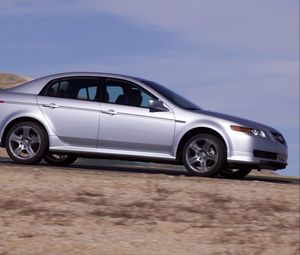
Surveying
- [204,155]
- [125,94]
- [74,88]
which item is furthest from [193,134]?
[74,88]

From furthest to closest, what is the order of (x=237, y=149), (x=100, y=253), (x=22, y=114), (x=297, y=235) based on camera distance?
(x=22, y=114), (x=237, y=149), (x=297, y=235), (x=100, y=253)

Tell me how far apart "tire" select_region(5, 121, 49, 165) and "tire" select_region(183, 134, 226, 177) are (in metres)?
2.42

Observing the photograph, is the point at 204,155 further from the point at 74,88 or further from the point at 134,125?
the point at 74,88

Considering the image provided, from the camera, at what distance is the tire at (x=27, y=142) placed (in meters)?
12.9

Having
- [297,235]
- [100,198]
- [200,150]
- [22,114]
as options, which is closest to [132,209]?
[100,198]

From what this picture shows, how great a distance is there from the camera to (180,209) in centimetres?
953

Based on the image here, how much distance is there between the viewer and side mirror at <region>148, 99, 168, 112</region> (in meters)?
12.3

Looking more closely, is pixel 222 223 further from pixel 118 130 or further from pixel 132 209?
pixel 118 130

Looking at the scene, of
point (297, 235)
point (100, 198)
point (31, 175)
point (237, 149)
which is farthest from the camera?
point (237, 149)

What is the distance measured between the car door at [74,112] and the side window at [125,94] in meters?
0.22

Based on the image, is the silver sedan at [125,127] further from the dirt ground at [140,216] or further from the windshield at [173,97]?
the dirt ground at [140,216]

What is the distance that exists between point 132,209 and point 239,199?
147 centimetres

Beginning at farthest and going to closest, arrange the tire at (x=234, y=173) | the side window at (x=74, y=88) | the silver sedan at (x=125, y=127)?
the tire at (x=234, y=173), the side window at (x=74, y=88), the silver sedan at (x=125, y=127)

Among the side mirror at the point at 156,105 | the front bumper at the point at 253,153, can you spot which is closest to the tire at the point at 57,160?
the side mirror at the point at 156,105
